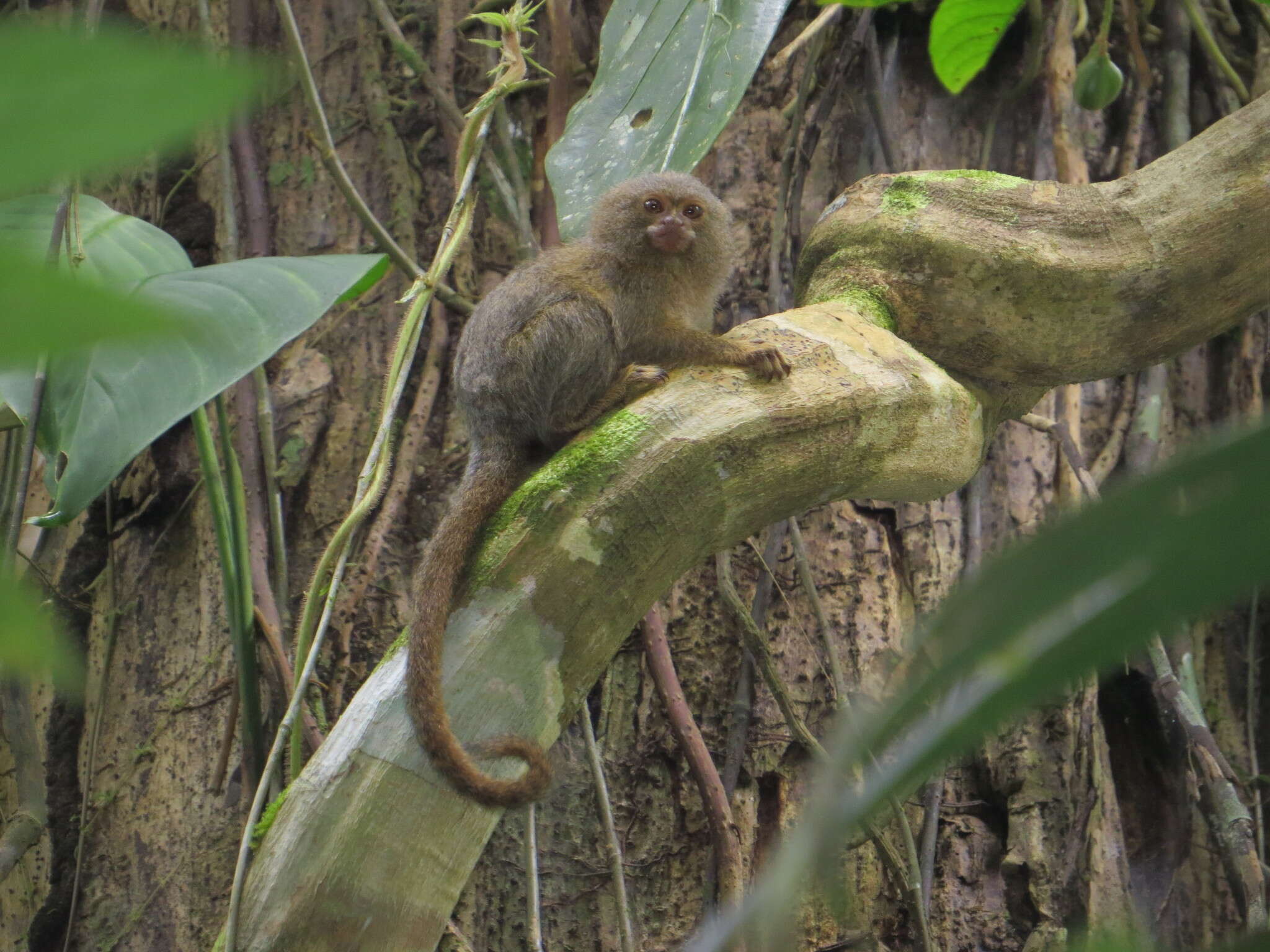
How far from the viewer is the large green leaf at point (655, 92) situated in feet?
8.48

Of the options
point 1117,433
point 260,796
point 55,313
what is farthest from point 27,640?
point 1117,433

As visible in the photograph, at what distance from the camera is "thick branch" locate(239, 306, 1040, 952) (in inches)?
72.1

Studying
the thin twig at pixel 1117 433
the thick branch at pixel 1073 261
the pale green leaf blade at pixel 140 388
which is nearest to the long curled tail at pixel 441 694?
the pale green leaf blade at pixel 140 388

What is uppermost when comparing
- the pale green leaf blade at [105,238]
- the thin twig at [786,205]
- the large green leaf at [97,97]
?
the thin twig at [786,205]

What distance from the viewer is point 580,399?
2613 millimetres

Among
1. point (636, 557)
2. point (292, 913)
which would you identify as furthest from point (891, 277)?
point (292, 913)

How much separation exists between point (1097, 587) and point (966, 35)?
10.1 ft

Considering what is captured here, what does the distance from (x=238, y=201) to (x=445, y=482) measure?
1.29 meters

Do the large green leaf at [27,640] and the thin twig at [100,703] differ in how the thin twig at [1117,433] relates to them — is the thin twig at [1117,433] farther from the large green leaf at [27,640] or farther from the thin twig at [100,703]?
the large green leaf at [27,640]

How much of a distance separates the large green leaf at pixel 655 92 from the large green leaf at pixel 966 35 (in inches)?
20.7

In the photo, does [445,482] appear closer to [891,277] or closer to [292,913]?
[891,277]

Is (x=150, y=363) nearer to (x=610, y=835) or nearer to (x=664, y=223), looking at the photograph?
(x=664, y=223)

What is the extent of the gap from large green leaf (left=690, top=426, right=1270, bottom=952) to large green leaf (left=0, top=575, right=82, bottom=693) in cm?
26

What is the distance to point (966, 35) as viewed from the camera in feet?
10.0
